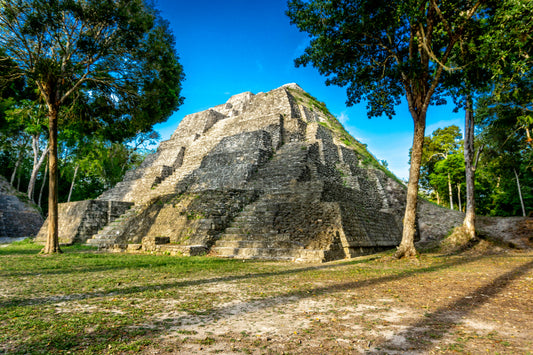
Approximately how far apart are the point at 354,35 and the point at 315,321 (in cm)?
880

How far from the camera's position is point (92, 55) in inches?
375

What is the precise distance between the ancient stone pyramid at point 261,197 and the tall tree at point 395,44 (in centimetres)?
296

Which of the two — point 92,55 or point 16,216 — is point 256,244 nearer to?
point 92,55

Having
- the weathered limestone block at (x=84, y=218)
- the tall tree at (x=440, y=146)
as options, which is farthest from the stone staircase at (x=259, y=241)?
the tall tree at (x=440, y=146)

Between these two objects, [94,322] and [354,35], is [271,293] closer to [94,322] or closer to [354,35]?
[94,322]

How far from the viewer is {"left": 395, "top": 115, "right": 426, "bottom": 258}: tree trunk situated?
808 centimetres

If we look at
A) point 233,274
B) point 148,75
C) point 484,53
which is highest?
point 148,75

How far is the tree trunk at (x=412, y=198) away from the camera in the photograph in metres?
8.08

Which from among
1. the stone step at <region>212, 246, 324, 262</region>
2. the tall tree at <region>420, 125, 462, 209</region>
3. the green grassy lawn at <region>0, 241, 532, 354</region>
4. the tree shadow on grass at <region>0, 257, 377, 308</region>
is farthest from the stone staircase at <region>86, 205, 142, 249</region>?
the tall tree at <region>420, 125, 462, 209</region>

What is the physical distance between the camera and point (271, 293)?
397cm

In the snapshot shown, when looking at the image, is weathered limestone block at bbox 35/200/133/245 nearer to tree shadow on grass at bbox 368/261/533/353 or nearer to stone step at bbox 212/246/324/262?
stone step at bbox 212/246/324/262

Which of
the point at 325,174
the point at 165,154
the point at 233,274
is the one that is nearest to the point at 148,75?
the point at 233,274

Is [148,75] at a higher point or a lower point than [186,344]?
higher

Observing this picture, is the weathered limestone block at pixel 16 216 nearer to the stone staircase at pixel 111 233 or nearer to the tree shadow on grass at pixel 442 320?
the stone staircase at pixel 111 233
